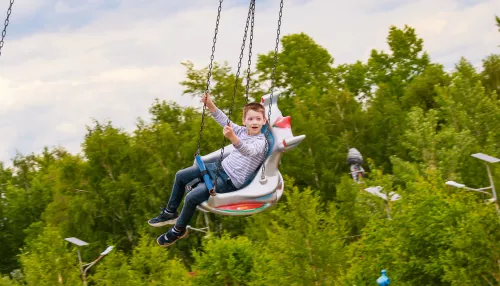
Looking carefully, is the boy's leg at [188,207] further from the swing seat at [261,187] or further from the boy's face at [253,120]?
the boy's face at [253,120]

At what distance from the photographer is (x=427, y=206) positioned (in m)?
36.4

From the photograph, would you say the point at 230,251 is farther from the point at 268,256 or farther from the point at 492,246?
the point at 492,246

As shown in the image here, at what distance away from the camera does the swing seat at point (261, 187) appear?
12.7 meters

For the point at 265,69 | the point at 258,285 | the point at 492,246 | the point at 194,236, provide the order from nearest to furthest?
the point at 492,246 < the point at 258,285 < the point at 194,236 < the point at 265,69

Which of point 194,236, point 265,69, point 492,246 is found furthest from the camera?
point 265,69

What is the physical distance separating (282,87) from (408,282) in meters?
31.4

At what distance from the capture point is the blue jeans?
12.7 m

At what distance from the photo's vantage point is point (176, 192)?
13.0 m

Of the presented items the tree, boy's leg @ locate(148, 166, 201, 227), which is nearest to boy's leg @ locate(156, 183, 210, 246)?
boy's leg @ locate(148, 166, 201, 227)

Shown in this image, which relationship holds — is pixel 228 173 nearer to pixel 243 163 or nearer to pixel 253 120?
pixel 243 163

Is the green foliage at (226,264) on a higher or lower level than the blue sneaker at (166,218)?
lower

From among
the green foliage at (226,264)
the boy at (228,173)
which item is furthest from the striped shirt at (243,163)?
the green foliage at (226,264)

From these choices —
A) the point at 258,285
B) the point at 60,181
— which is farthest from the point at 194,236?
the point at 258,285

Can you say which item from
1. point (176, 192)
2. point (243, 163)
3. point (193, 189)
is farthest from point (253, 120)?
point (176, 192)
